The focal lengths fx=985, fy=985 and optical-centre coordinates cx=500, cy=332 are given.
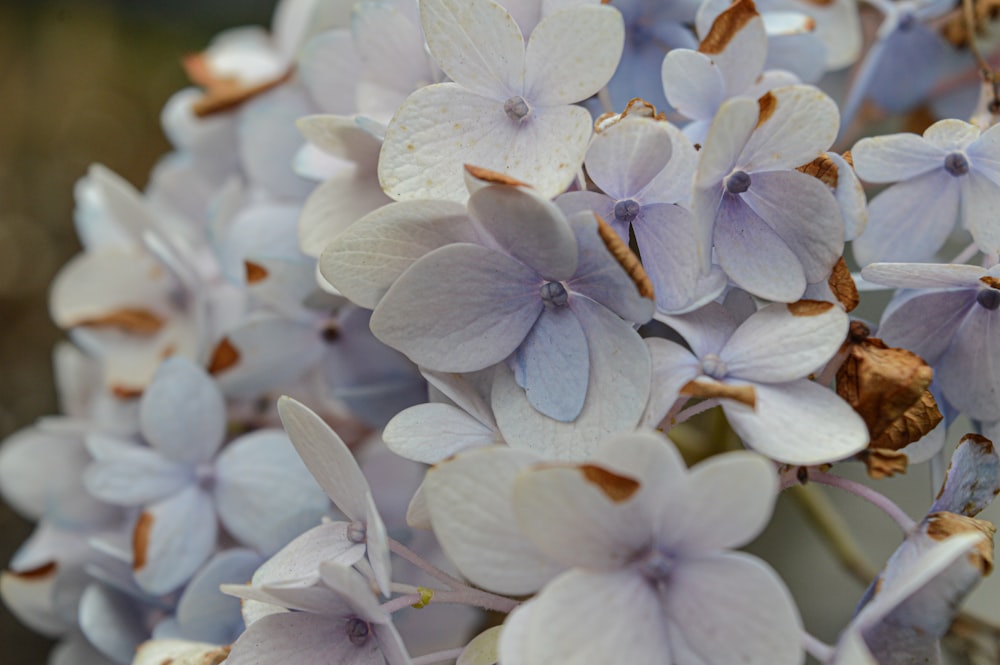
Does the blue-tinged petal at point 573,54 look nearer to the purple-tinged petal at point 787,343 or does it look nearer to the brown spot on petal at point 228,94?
the purple-tinged petal at point 787,343

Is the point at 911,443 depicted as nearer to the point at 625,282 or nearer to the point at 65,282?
the point at 625,282

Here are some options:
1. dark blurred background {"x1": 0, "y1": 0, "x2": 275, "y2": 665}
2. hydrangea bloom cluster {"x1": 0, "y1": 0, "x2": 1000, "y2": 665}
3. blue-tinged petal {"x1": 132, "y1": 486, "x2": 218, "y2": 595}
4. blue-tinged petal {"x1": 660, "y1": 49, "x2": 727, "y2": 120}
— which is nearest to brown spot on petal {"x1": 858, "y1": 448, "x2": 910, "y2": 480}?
hydrangea bloom cluster {"x1": 0, "y1": 0, "x2": 1000, "y2": 665}

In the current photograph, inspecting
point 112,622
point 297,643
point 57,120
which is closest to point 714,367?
point 297,643

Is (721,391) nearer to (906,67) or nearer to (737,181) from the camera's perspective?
(737,181)

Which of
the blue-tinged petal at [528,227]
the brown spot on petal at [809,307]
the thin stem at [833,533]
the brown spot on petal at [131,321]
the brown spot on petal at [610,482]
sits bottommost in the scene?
the thin stem at [833,533]

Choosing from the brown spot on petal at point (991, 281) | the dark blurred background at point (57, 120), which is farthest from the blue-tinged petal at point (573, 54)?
the dark blurred background at point (57, 120)

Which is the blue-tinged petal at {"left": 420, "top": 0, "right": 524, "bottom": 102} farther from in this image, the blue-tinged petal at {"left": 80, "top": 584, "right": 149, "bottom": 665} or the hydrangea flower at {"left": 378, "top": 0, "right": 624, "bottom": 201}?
the blue-tinged petal at {"left": 80, "top": 584, "right": 149, "bottom": 665}
